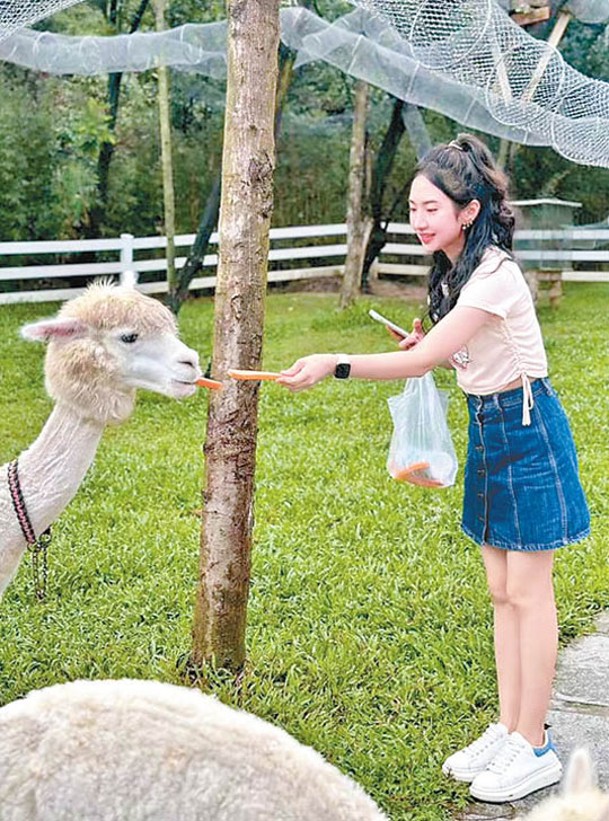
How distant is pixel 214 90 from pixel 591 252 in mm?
4813

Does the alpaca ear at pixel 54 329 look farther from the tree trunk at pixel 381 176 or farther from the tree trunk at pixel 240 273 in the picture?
the tree trunk at pixel 381 176

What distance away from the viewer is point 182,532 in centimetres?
505

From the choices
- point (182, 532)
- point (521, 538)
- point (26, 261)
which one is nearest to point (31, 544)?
point (521, 538)

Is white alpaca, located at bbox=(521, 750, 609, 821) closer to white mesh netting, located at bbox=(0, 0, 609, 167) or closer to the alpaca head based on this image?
the alpaca head

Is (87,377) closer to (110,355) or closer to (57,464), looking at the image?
(110,355)

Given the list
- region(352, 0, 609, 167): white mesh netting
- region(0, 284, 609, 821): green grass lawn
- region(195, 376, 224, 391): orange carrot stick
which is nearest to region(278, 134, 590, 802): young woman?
region(0, 284, 609, 821): green grass lawn

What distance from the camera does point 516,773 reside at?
2.94 meters

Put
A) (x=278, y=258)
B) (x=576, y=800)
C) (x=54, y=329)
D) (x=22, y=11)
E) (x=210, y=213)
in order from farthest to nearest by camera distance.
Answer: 1. (x=278, y=258)
2. (x=210, y=213)
3. (x=22, y=11)
4. (x=54, y=329)
5. (x=576, y=800)

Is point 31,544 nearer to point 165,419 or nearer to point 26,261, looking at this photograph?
point 165,419

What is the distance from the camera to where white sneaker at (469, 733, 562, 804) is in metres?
2.92

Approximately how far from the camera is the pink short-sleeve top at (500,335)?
2.69 metres

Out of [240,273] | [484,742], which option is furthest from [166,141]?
[484,742]

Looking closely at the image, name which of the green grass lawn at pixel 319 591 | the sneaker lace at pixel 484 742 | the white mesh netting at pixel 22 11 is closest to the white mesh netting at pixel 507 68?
the white mesh netting at pixel 22 11

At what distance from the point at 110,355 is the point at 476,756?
1497 mm
